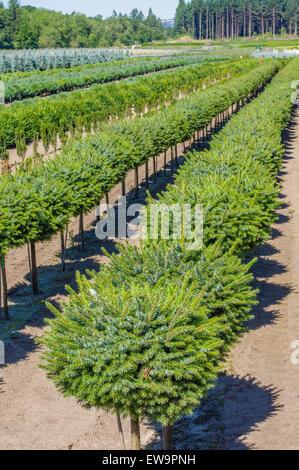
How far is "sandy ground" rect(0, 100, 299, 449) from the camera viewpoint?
372 inches

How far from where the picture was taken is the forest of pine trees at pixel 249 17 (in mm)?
179150

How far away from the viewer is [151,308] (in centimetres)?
721

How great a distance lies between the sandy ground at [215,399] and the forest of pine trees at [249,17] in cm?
17899

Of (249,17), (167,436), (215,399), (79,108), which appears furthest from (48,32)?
(167,436)

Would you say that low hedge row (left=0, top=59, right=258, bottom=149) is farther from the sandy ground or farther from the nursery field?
the sandy ground

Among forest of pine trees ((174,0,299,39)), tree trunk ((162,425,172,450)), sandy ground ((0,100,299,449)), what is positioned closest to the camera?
tree trunk ((162,425,172,450))

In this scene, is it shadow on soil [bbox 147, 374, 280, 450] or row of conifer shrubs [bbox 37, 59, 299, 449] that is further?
shadow on soil [bbox 147, 374, 280, 450]

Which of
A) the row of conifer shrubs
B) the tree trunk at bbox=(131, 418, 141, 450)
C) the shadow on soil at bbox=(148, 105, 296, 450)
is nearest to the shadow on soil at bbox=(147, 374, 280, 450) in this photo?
the shadow on soil at bbox=(148, 105, 296, 450)

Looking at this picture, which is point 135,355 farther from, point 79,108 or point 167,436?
point 79,108

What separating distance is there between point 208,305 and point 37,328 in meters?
6.36

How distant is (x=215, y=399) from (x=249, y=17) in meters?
192

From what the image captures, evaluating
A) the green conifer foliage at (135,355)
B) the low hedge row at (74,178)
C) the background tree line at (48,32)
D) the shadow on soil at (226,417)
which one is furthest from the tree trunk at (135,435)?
the background tree line at (48,32)

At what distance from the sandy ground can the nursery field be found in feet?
0.11

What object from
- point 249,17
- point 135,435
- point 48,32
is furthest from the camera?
point 249,17
